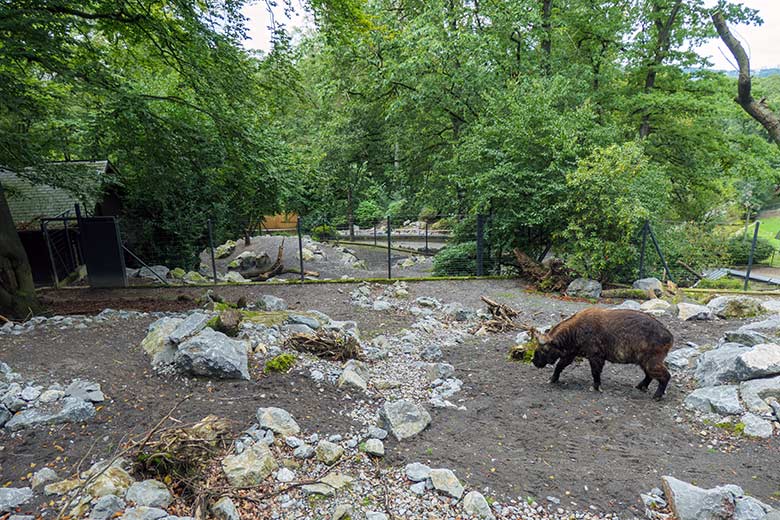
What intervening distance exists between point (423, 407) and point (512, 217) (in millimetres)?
7906

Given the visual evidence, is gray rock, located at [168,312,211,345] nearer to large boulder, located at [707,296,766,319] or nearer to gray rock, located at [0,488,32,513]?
gray rock, located at [0,488,32,513]

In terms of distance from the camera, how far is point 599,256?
975cm

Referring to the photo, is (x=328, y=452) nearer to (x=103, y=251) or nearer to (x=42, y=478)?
(x=42, y=478)

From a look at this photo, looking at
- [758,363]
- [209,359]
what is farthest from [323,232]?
[758,363]

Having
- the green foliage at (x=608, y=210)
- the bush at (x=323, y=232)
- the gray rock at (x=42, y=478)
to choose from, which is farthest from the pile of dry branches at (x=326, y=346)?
the bush at (x=323, y=232)

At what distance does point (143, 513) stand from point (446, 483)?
200 centimetres

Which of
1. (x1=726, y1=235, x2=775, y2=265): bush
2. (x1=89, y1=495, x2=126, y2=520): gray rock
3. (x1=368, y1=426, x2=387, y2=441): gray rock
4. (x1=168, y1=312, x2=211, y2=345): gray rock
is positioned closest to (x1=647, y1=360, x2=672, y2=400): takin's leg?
(x1=368, y1=426, x2=387, y2=441): gray rock

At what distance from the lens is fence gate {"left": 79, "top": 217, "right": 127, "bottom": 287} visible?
1042cm

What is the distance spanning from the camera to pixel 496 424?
408 cm

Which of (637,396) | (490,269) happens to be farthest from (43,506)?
(490,269)

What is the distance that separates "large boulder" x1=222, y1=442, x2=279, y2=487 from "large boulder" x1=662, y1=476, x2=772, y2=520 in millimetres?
2848

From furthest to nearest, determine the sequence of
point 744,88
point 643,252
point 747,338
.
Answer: point 643,252, point 744,88, point 747,338

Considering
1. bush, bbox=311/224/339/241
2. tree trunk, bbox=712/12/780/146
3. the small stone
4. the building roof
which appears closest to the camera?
the small stone

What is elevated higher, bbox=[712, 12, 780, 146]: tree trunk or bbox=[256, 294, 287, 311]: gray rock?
bbox=[712, 12, 780, 146]: tree trunk
